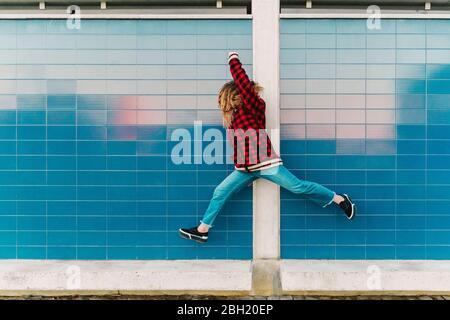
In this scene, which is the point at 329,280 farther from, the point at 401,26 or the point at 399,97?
the point at 401,26

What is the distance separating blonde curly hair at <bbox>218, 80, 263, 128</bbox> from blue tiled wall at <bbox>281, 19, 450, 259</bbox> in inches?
21.7

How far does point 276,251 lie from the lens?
14.5 feet

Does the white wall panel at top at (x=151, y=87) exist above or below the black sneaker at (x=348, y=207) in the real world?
above

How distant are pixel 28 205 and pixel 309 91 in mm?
3333

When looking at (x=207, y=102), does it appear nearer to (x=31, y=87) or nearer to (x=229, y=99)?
(x=229, y=99)

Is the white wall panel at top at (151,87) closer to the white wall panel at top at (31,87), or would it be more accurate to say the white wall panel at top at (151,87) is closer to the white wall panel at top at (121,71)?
the white wall panel at top at (121,71)

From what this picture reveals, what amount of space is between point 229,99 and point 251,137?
0.45m

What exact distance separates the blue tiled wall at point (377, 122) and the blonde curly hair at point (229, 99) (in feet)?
1.81

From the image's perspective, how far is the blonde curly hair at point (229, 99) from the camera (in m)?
4.13

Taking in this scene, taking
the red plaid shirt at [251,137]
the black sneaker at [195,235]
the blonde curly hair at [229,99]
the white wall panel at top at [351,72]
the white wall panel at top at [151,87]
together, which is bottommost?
the black sneaker at [195,235]

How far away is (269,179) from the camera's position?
13.9 ft

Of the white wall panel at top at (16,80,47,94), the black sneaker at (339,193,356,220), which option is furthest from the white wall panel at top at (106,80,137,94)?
the black sneaker at (339,193,356,220)

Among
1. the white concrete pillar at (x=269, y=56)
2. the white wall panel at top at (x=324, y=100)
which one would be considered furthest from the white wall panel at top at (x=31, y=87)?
the white wall panel at top at (x=324, y=100)

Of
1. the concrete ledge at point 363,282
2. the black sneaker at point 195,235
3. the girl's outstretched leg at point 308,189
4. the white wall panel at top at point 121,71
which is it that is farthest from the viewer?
the white wall panel at top at point 121,71
